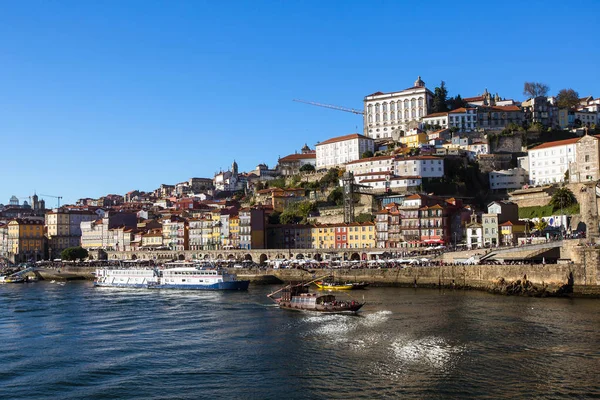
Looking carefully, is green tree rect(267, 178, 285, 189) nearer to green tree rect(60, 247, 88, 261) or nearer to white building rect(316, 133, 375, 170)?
white building rect(316, 133, 375, 170)

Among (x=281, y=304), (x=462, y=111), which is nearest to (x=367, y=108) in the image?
(x=462, y=111)

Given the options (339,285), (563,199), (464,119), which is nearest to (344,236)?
(339,285)

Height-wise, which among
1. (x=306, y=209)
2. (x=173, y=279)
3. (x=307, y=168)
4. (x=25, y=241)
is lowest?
(x=173, y=279)

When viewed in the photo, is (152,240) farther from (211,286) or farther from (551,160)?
(551,160)

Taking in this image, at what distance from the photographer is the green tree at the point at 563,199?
6119 cm

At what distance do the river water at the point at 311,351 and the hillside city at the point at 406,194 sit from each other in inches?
886

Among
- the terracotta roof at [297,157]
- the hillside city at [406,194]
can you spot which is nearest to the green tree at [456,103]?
the hillside city at [406,194]

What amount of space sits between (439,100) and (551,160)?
2838 centimetres

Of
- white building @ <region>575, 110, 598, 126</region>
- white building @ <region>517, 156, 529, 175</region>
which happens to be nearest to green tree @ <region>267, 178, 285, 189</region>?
white building @ <region>517, 156, 529, 175</region>

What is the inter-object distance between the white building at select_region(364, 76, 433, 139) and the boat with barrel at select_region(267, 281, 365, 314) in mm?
59083

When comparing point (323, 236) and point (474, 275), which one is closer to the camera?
point (474, 275)

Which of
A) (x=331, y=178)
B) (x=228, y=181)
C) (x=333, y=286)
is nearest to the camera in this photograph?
(x=333, y=286)

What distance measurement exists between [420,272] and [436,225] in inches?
544

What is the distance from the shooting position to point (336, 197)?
79.4m
